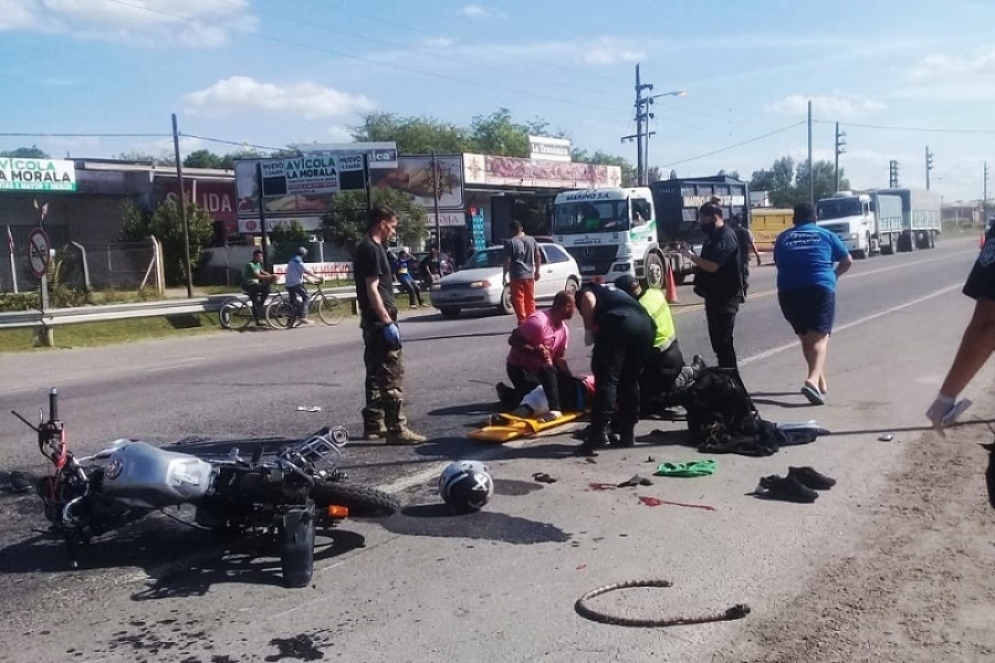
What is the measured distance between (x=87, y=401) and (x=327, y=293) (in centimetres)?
1294

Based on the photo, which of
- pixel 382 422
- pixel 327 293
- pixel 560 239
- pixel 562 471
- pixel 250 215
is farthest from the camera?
pixel 250 215

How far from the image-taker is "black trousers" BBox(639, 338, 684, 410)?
879 centimetres

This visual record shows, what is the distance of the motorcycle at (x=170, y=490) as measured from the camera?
17.3 feet

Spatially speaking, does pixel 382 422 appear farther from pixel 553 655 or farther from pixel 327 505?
pixel 553 655

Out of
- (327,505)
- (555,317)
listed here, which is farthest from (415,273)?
(327,505)

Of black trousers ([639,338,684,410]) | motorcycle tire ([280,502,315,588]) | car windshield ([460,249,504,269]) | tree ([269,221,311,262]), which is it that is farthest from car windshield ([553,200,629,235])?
motorcycle tire ([280,502,315,588])

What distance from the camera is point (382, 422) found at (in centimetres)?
854

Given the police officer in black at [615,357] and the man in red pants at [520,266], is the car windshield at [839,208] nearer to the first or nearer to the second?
the man in red pants at [520,266]

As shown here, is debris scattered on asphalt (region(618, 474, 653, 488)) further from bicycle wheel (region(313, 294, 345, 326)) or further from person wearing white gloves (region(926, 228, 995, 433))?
bicycle wheel (region(313, 294, 345, 326))

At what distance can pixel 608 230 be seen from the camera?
86.8 feet

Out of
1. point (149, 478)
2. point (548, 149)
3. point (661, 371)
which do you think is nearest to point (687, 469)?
point (661, 371)

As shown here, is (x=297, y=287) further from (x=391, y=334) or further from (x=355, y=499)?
(x=355, y=499)

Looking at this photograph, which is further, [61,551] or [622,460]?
[622,460]

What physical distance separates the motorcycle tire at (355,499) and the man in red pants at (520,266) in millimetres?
10138
